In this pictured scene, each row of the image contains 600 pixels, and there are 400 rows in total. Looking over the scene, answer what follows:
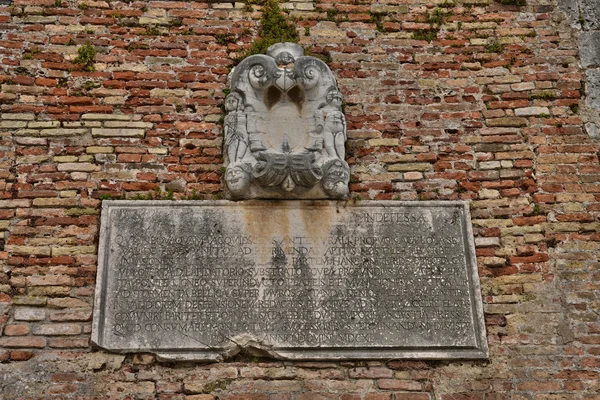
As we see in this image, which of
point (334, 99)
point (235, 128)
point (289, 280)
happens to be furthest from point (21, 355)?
point (334, 99)

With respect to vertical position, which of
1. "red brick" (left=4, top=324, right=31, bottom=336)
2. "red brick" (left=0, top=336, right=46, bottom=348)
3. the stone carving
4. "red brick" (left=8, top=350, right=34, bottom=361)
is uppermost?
the stone carving

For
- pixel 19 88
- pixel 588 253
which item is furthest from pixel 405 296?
pixel 19 88

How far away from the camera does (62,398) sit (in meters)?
4.61

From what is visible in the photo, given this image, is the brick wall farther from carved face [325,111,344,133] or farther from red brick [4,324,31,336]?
carved face [325,111,344,133]

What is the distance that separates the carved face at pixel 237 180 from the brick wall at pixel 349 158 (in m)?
0.17

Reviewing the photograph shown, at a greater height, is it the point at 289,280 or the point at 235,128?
the point at 235,128

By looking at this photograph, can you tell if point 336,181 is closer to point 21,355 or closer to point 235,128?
point 235,128

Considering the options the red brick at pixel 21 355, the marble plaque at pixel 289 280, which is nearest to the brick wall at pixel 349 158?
the red brick at pixel 21 355

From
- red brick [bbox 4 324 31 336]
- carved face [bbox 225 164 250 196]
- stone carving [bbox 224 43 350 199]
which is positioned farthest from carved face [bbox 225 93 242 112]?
red brick [bbox 4 324 31 336]

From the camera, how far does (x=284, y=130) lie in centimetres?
537

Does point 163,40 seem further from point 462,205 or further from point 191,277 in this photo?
point 462,205

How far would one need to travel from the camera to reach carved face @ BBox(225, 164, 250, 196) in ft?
16.8

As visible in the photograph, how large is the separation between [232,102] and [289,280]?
55.7 inches

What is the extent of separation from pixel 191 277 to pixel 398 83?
2.22m
